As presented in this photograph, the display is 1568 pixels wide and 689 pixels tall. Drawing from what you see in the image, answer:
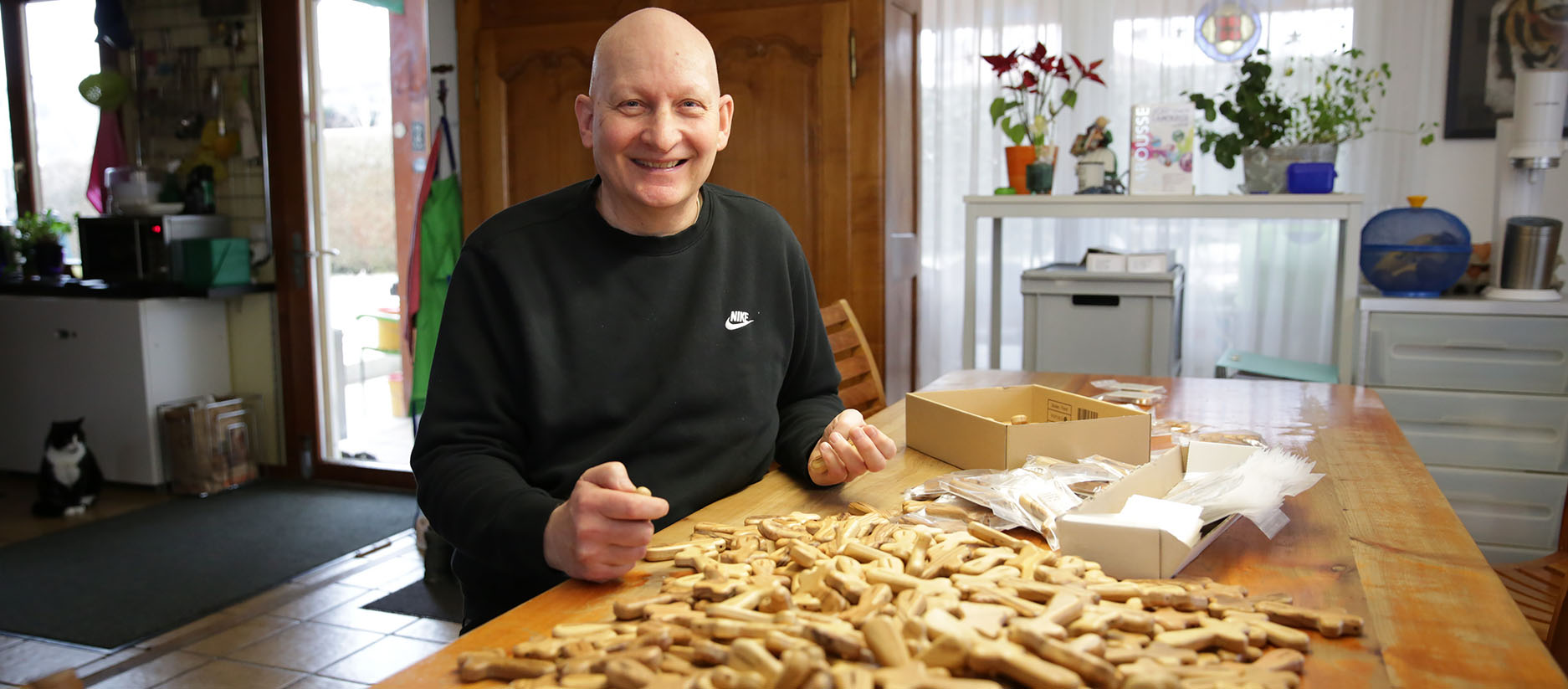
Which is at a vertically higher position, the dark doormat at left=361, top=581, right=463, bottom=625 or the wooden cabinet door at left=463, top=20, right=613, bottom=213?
the wooden cabinet door at left=463, top=20, right=613, bottom=213

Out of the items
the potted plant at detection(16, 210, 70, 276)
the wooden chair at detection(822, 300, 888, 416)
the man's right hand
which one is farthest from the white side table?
the potted plant at detection(16, 210, 70, 276)

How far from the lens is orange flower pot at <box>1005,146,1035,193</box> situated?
3.53m

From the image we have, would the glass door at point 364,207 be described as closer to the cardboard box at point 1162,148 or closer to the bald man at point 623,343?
the cardboard box at point 1162,148

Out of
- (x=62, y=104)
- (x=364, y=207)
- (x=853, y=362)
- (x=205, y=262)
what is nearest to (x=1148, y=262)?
(x=853, y=362)

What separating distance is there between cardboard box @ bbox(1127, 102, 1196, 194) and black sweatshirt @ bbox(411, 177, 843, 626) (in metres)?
2.17

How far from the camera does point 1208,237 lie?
160 inches

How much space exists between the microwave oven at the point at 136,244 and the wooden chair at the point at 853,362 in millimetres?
3477

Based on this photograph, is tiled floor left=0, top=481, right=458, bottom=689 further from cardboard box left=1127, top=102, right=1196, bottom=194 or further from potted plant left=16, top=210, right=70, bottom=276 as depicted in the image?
potted plant left=16, top=210, right=70, bottom=276

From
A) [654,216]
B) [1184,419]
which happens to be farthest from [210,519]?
[1184,419]

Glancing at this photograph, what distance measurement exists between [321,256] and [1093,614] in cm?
457

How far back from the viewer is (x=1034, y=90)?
3.61 m

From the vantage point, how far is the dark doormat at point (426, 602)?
129 inches

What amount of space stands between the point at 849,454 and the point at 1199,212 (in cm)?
235

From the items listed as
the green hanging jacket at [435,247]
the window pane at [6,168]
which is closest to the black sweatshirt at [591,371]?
the green hanging jacket at [435,247]
